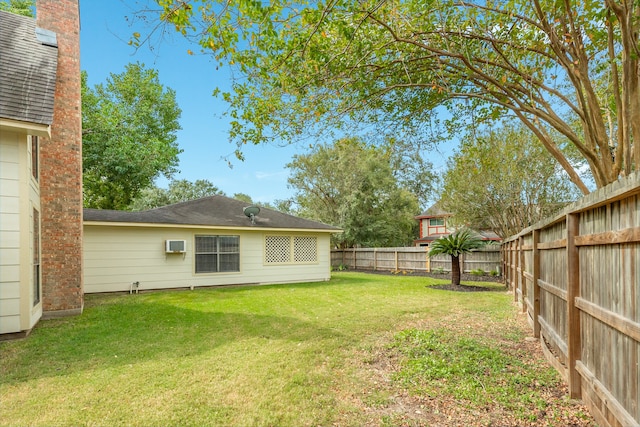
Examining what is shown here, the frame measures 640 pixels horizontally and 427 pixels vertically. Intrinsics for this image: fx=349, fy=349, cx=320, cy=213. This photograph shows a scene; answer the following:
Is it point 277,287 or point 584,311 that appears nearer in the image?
point 584,311

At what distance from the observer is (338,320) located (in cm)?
648

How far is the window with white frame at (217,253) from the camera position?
11.6 m

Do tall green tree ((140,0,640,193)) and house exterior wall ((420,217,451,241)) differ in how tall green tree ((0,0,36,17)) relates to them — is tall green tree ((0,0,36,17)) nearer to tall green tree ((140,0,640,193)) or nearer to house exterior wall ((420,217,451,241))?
tall green tree ((140,0,640,193))

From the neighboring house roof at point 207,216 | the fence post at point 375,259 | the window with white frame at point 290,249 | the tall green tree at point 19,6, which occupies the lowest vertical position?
the fence post at point 375,259

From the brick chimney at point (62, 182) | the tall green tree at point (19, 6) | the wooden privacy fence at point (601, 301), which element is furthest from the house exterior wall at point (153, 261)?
the tall green tree at point (19, 6)

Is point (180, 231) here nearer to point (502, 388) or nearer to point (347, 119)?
point (347, 119)

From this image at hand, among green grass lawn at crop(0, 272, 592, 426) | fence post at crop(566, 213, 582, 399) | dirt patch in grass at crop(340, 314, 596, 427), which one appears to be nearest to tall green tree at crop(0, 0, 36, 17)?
green grass lawn at crop(0, 272, 592, 426)

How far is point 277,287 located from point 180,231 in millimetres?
3670

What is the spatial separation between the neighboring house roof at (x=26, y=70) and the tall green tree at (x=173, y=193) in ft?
73.4

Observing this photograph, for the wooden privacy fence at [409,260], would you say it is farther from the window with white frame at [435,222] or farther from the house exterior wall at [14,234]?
the house exterior wall at [14,234]

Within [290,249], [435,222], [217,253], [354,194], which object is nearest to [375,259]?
[354,194]

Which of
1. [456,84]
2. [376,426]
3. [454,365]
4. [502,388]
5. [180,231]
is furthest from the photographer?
[180,231]

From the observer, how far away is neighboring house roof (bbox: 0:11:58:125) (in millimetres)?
5384

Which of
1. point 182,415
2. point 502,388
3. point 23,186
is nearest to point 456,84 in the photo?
point 502,388
